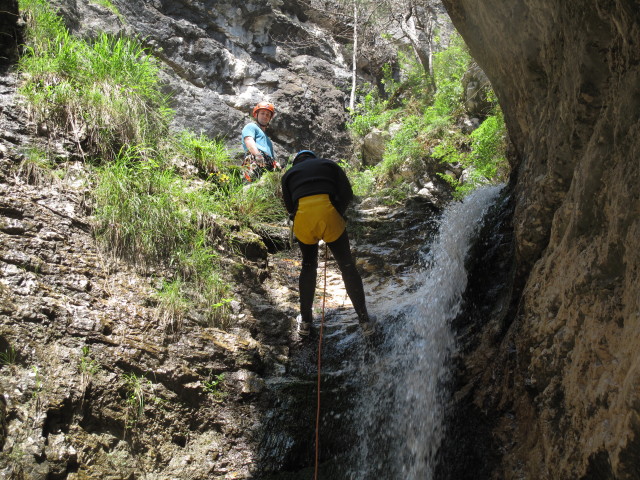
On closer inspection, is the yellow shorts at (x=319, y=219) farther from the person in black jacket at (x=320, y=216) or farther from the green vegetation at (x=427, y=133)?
the green vegetation at (x=427, y=133)

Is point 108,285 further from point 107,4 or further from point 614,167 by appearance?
point 107,4

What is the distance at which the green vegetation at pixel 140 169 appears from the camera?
4285 mm

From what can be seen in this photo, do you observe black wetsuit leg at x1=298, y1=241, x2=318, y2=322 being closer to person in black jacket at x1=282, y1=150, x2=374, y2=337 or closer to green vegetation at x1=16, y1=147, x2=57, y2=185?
person in black jacket at x1=282, y1=150, x2=374, y2=337

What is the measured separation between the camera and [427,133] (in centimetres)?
998

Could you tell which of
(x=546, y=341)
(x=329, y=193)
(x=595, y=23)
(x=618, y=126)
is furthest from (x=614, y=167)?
(x=329, y=193)

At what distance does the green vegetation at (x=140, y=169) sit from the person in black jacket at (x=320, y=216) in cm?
97

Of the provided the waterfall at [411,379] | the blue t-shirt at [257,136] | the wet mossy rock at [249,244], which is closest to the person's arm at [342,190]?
the waterfall at [411,379]

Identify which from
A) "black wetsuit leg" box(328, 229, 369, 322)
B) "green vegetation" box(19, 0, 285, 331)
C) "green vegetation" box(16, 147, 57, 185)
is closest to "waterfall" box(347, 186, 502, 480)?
"black wetsuit leg" box(328, 229, 369, 322)

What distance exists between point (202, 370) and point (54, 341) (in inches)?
43.0

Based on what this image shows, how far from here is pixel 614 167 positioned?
204 cm

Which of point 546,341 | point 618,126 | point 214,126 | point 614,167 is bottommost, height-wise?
point 546,341

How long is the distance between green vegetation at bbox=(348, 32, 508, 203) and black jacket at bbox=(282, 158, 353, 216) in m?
3.95

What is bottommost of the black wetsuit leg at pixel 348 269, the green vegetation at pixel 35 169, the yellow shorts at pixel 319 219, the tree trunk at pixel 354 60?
the black wetsuit leg at pixel 348 269

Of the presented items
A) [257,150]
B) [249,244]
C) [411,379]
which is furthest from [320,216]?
[257,150]
